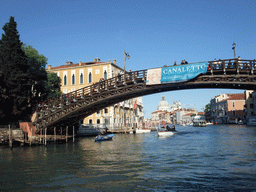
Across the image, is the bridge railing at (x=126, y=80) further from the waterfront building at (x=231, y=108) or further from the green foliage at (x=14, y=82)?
the waterfront building at (x=231, y=108)

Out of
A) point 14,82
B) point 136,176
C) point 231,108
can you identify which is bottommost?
point 136,176

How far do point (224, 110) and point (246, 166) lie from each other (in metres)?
92.6

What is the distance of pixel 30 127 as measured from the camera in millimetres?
28906

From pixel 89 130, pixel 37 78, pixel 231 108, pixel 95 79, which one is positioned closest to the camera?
pixel 37 78

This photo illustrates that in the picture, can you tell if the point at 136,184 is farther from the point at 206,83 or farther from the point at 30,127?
the point at 30,127

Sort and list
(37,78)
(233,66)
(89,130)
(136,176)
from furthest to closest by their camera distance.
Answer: (89,130) < (37,78) < (233,66) < (136,176)

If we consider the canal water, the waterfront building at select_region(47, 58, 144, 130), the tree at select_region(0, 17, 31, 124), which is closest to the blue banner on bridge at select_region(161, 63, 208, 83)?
the canal water

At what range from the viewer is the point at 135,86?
Answer: 28453mm

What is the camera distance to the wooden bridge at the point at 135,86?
79.0 feet

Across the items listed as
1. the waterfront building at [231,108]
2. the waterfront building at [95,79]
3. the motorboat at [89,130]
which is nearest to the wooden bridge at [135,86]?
the motorboat at [89,130]

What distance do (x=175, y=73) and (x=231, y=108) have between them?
74973 mm

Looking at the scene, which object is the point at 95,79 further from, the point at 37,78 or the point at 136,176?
the point at 136,176

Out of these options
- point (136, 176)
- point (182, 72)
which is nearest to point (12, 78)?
point (182, 72)

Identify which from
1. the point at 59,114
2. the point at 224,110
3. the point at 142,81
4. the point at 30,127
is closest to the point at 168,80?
the point at 142,81
